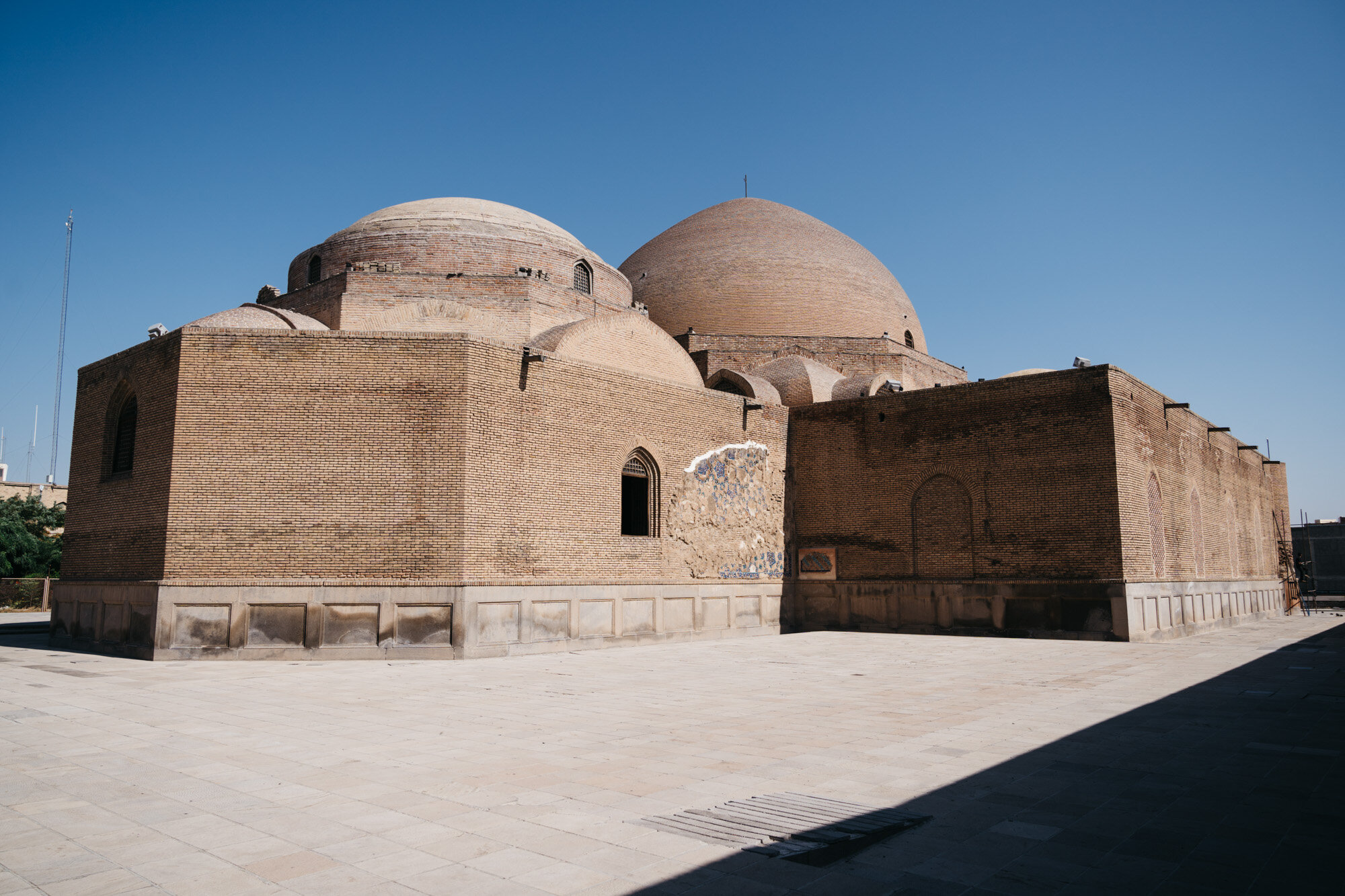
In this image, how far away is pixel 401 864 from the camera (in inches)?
139

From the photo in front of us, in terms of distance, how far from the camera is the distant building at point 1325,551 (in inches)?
1529

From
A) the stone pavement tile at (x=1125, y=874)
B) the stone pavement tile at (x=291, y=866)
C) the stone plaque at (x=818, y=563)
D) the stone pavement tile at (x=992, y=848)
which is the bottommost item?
the stone pavement tile at (x=291, y=866)

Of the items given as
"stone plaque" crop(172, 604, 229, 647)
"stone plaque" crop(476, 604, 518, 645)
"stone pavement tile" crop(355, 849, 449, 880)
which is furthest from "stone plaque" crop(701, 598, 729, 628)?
"stone pavement tile" crop(355, 849, 449, 880)

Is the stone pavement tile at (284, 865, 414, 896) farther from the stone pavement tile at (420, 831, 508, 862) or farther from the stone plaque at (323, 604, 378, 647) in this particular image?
the stone plaque at (323, 604, 378, 647)

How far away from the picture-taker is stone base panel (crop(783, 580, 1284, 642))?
14.3m

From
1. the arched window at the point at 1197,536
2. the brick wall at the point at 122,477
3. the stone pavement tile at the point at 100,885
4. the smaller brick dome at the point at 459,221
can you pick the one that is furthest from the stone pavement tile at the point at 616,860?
the arched window at the point at 1197,536

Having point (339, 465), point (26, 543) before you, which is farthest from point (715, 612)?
point (26, 543)

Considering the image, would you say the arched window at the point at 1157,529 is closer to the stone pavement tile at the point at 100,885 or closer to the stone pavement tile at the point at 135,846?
the stone pavement tile at the point at 135,846

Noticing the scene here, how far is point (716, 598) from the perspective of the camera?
618 inches

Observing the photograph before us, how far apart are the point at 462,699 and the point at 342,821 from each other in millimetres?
4043

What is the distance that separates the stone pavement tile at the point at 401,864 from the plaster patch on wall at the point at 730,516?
11403mm

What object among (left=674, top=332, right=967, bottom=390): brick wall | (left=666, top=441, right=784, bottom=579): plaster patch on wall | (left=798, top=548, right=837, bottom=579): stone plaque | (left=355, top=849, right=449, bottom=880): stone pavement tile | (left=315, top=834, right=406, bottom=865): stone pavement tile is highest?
(left=674, top=332, right=967, bottom=390): brick wall

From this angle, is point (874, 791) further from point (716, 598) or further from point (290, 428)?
point (716, 598)

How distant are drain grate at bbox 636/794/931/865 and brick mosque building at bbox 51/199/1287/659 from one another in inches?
318
